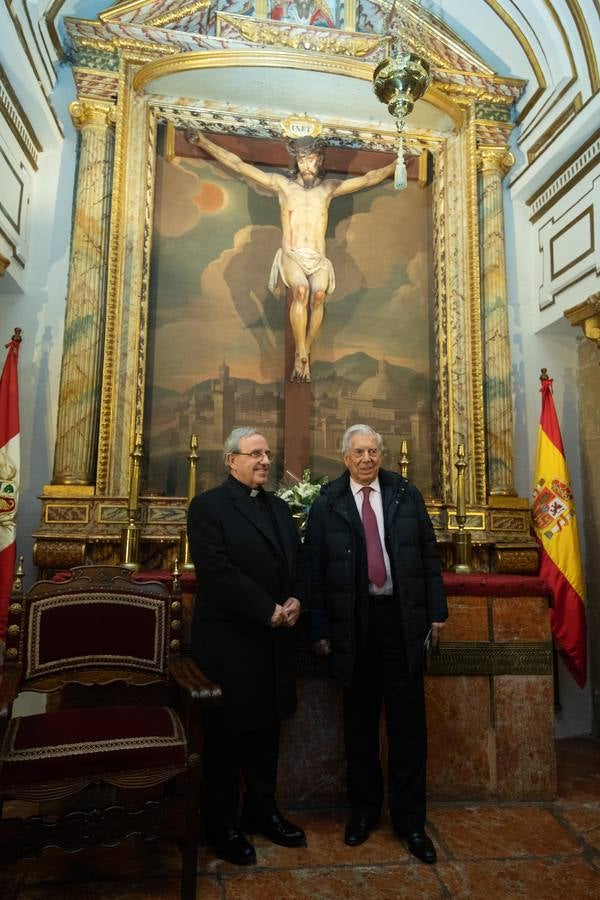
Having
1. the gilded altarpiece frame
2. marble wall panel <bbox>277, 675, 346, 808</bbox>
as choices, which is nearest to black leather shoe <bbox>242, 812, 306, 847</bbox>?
marble wall panel <bbox>277, 675, 346, 808</bbox>

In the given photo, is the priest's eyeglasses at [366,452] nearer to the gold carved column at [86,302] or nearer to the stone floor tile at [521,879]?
the stone floor tile at [521,879]

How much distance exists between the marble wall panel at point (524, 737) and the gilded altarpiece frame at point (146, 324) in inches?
50.1

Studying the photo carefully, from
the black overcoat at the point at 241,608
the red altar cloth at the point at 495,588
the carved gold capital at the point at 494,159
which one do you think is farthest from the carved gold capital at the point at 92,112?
the red altar cloth at the point at 495,588

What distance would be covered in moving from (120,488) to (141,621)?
1.67 meters

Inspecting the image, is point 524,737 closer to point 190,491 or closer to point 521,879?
Answer: point 521,879

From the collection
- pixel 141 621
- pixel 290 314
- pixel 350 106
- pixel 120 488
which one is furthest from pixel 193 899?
pixel 350 106

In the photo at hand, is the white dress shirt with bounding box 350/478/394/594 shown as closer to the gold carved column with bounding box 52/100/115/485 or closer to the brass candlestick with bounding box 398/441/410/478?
the brass candlestick with bounding box 398/441/410/478

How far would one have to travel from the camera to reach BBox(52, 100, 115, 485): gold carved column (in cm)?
434

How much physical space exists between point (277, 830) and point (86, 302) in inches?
132

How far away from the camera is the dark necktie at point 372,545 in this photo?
285cm

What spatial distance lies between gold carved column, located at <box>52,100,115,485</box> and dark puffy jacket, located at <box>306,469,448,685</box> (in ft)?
6.67

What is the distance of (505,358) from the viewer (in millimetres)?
4879

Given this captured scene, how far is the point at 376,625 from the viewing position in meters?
2.82

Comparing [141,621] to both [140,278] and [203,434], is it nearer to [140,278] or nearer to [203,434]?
[203,434]
